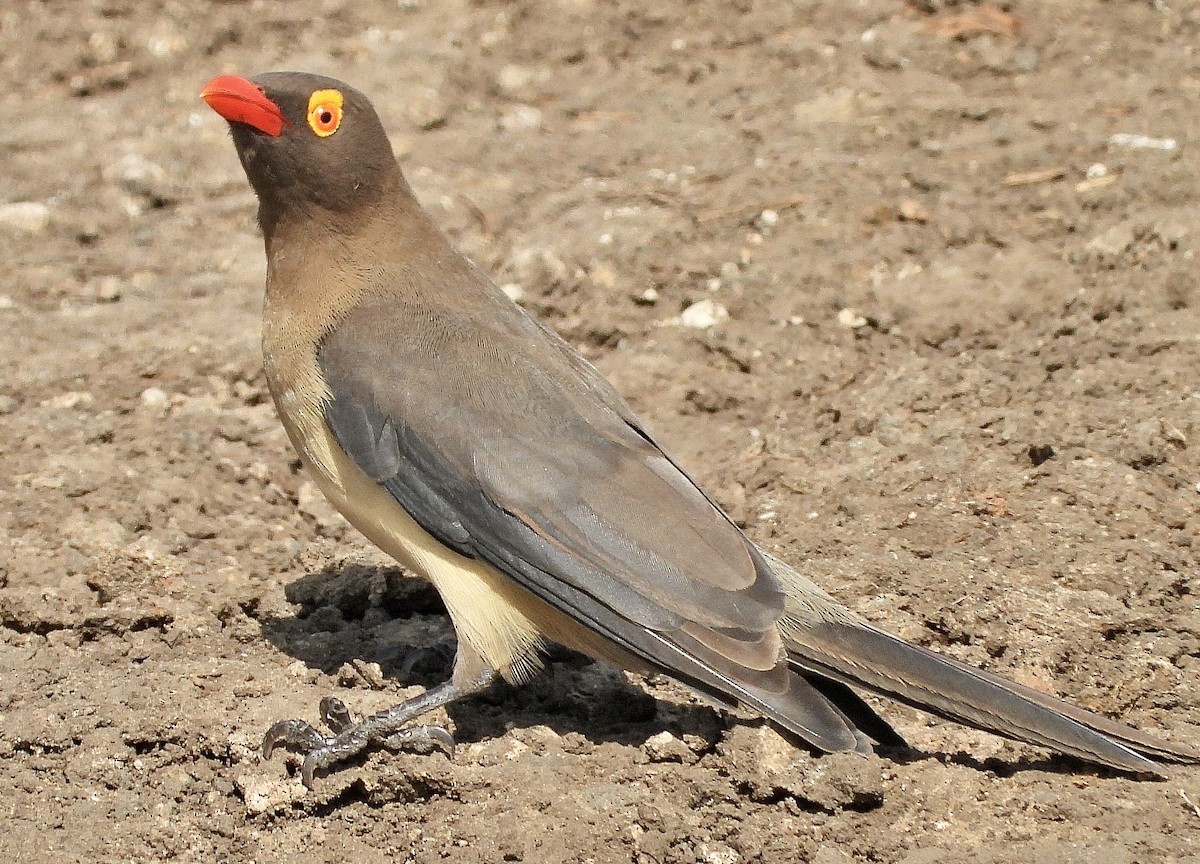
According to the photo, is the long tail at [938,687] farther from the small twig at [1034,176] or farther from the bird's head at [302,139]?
the small twig at [1034,176]

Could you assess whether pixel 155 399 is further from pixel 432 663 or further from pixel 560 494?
pixel 560 494

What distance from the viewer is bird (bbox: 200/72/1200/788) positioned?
14.5 ft

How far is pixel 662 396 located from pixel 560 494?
2313 mm

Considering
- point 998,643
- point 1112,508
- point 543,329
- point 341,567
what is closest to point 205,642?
point 341,567

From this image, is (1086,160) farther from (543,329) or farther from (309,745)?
(309,745)

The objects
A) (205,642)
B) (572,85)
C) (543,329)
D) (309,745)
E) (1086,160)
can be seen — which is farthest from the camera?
(572,85)

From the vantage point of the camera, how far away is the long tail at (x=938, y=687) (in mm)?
4203

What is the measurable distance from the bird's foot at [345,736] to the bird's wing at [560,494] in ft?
1.89

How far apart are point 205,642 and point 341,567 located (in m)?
0.72

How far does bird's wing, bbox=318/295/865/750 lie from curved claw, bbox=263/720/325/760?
770 millimetres

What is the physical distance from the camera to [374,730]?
4609 mm

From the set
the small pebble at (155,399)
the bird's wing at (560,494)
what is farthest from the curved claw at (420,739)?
the small pebble at (155,399)

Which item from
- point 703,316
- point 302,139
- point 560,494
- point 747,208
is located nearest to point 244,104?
point 302,139

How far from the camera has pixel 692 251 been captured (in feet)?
25.9
